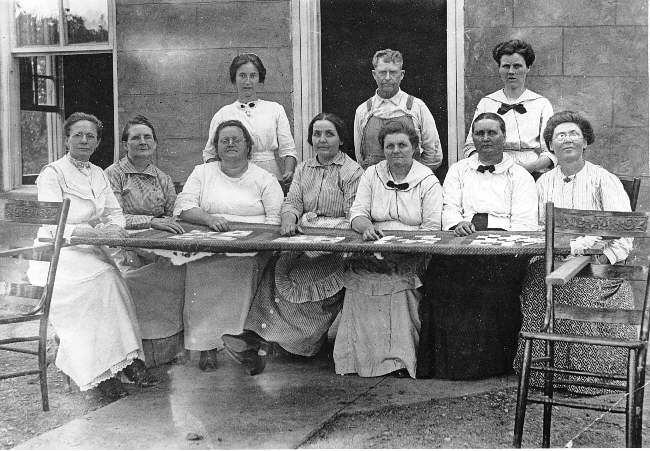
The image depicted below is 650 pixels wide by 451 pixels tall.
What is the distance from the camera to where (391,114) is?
489 cm

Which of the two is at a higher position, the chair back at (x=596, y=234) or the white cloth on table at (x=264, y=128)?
the white cloth on table at (x=264, y=128)

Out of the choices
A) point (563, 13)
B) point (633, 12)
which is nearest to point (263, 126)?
point (563, 13)

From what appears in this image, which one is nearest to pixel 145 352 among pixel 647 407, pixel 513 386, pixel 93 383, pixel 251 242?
pixel 93 383

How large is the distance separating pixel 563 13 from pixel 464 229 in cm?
226

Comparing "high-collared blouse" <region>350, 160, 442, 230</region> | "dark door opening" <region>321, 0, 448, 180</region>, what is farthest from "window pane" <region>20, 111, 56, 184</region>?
"high-collared blouse" <region>350, 160, 442, 230</region>

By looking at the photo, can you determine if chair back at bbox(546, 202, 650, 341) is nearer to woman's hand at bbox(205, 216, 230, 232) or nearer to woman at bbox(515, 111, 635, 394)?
woman at bbox(515, 111, 635, 394)

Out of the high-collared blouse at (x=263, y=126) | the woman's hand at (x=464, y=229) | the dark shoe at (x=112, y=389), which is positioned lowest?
the dark shoe at (x=112, y=389)

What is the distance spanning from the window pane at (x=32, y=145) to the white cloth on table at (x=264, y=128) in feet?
6.51

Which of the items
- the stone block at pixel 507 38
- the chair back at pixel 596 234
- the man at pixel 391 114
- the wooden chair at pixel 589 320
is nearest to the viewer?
the wooden chair at pixel 589 320

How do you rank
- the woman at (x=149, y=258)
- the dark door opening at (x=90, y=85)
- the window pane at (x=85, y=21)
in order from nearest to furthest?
the woman at (x=149, y=258)
the window pane at (x=85, y=21)
the dark door opening at (x=90, y=85)

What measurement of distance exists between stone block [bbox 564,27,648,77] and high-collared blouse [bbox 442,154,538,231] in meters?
1.38

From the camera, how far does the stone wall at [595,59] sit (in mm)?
5145

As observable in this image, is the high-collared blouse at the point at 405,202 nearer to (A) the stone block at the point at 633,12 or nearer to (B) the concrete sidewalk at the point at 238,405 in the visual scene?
(B) the concrete sidewalk at the point at 238,405

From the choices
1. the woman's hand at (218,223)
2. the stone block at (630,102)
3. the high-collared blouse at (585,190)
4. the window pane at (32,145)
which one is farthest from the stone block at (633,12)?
the window pane at (32,145)
